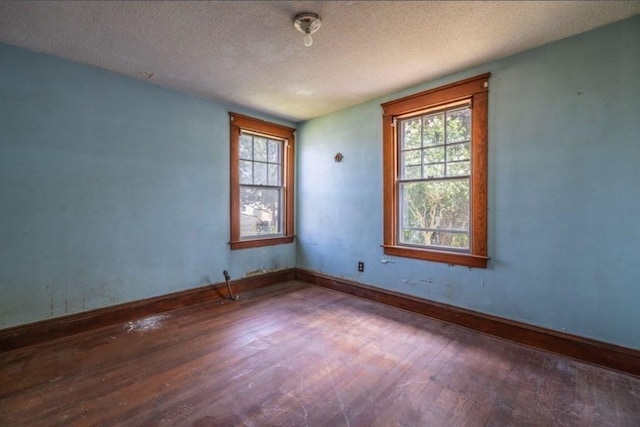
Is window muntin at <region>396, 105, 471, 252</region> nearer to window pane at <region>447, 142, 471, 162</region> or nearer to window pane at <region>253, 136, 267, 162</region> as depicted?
window pane at <region>447, 142, 471, 162</region>

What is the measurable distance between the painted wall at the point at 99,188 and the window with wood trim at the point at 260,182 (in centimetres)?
19

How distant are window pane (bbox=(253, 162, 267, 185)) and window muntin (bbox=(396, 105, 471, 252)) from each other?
6.44 feet

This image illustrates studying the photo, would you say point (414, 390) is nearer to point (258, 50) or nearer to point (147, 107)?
point (258, 50)

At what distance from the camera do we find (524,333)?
2518 millimetres

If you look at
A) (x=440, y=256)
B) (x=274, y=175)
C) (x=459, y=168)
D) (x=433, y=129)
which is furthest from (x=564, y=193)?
(x=274, y=175)

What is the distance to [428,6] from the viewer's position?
193cm

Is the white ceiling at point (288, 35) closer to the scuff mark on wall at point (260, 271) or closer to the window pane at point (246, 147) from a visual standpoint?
the window pane at point (246, 147)

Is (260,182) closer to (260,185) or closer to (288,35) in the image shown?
(260,185)

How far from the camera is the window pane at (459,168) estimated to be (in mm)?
2928

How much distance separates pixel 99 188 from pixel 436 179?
3.42 m

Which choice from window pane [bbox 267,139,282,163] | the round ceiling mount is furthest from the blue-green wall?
the round ceiling mount

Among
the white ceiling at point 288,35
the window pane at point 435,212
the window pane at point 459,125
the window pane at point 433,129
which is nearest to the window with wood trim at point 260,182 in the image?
the white ceiling at point 288,35

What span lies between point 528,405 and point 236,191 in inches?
139

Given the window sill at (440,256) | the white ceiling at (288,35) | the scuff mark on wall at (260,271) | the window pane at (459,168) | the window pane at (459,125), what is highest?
the white ceiling at (288,35)
